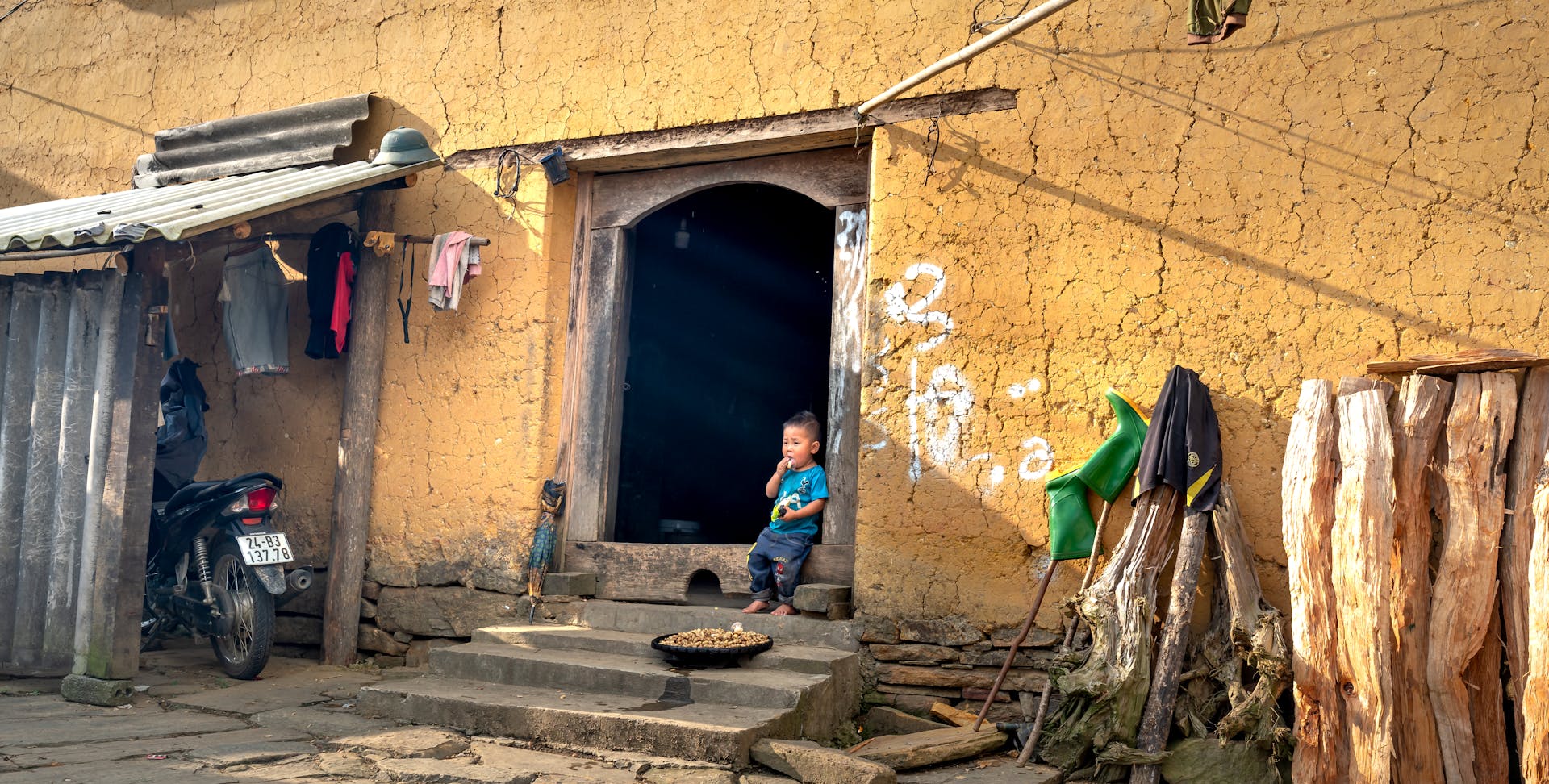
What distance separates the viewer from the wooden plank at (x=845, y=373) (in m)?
5.49

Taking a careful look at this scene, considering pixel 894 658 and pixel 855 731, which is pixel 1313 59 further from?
pixel 855 731

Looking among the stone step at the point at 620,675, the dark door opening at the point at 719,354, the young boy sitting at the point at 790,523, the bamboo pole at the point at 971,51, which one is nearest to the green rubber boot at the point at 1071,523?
the stone step at the point at 620,675

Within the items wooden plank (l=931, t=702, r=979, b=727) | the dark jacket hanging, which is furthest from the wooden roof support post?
the dark jacket hanging

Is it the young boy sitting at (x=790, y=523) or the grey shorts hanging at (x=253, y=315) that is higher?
the grey shorts hanging at (x=253, y=315)

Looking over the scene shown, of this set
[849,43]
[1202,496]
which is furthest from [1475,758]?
[849,43]

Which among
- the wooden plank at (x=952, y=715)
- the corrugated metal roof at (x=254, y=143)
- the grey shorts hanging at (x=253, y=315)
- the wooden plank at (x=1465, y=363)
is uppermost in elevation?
the corrugated metal roof at (x=254, y=143)

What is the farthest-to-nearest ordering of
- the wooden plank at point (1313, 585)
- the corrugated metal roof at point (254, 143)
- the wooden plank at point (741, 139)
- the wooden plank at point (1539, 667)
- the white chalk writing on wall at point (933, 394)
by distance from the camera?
the corrugated metal roof at point (254, 143), the wooden plank at point (741, 139), the white chalk writing on wall at point (933, 394), the wooden plank at point (1313, 585), the wooden plank at point (1539, 667)

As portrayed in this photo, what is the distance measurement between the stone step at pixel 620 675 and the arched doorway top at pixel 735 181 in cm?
228

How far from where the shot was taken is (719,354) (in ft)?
30.1

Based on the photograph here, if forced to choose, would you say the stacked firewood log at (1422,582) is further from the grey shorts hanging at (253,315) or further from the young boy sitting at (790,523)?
the grey shorts hanging at (253,315)

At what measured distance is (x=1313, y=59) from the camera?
4.64 metres

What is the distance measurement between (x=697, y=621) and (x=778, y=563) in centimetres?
46

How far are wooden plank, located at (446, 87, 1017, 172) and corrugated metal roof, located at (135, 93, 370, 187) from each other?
743 millimetres

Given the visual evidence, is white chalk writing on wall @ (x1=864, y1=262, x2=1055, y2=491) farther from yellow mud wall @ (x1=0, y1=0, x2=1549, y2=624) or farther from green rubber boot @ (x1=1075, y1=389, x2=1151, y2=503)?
green rubber boot @ (x1=1075, y1=389, x2=1151, y2=503)
